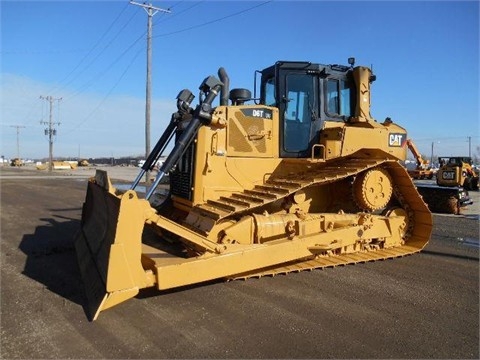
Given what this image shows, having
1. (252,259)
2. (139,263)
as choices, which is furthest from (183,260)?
(252,259)

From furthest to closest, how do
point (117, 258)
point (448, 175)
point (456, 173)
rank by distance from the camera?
point (448, 175), point (456, 173), point (117, 258)

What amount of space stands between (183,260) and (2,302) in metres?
2.25

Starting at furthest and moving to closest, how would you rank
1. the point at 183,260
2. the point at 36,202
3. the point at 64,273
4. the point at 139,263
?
the point at 36,202
the point at 64,273
the point at 183,260
the point at 139,263

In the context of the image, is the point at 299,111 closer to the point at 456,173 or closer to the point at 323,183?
the point at 323,183

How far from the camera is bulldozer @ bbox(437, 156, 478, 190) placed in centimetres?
2227

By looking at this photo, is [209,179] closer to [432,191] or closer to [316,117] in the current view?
[316,117]

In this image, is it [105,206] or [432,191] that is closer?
[105,206]

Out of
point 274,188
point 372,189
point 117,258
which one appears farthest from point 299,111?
point 117,258

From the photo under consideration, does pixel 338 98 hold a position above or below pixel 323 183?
above

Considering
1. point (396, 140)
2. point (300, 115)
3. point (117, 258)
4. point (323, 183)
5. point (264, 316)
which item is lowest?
point (264, 316)

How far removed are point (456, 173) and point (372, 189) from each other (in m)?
18.5

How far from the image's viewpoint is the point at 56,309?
4.53 metres

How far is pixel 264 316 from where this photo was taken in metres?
4.37

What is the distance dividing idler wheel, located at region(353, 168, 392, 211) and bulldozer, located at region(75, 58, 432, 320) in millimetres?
18
